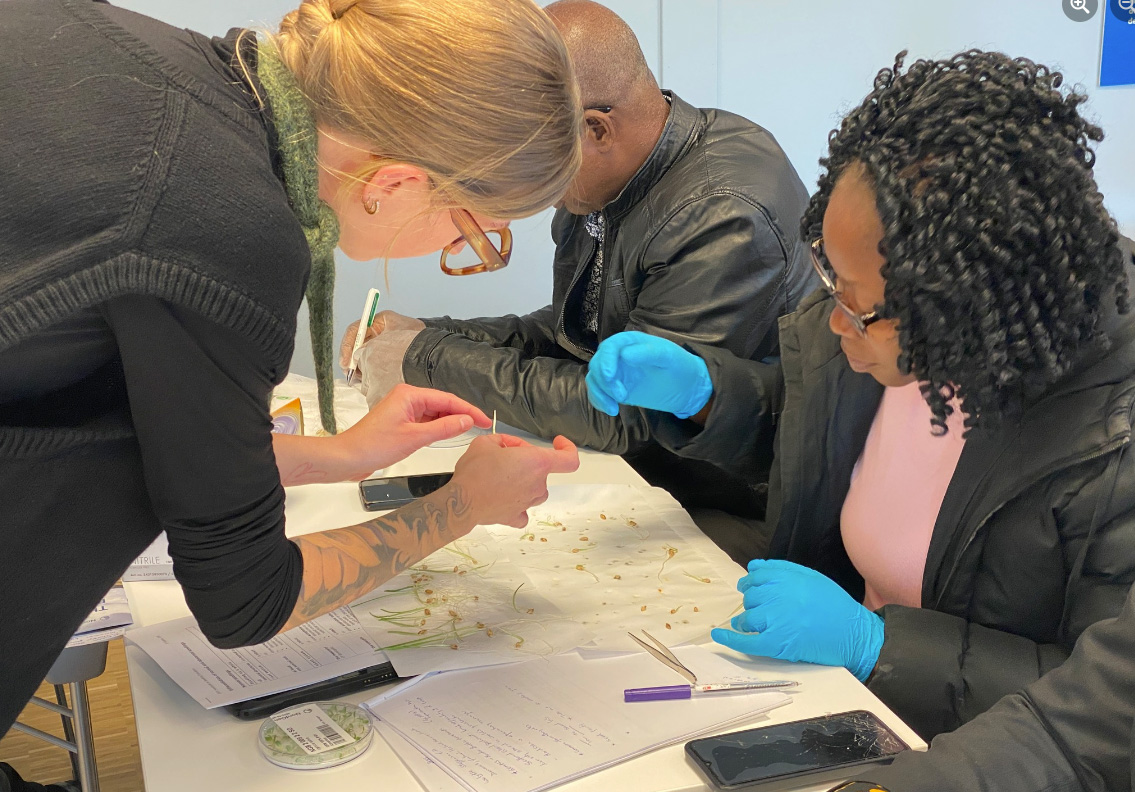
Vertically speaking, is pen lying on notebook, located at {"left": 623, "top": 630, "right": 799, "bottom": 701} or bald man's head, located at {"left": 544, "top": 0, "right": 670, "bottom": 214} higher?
bald man's head, located at {"left": 544, "top": 0, "right": 670, "bottom": 214}

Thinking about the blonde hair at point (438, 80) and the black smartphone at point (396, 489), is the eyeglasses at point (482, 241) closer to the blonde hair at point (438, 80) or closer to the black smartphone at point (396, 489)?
the blonde hair at point (438, 80)

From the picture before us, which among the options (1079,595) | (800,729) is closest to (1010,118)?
(1079,595)

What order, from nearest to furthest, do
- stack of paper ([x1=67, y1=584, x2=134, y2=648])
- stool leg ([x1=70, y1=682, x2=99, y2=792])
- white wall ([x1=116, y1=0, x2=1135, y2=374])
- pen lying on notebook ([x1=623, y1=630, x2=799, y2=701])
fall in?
pen lying on notebook ([x1=623, y1=630, x2=799, y2=701])
stack of paper ([x1=67, y1=584, x2=134, y2=648])
stool leg ([x1=70, y1=682, x2=99, y2=792])
white wall ([x1=116, y1=0, x2=1135, y2=374])

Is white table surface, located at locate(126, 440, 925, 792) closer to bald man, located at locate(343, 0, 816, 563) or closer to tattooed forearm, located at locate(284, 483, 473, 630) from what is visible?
tattooed forearm, located at locate(284, 483, 473, 630)

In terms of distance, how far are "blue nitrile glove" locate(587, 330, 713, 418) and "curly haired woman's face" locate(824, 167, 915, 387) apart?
384mm

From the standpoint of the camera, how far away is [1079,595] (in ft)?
3.54

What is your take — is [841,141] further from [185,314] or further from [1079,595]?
[185,314]

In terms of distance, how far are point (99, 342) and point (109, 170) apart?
13 cm

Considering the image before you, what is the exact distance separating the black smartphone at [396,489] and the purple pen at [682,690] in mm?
539

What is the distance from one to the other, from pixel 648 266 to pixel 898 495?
2.19 feet

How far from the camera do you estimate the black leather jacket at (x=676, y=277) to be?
1715mm

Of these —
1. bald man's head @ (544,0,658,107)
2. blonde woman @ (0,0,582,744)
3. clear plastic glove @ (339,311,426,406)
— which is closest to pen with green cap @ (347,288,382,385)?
clear plastic glove @ (339,311,426,406)

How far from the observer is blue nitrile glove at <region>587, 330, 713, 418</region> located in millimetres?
1528

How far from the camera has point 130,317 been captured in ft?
2.21
